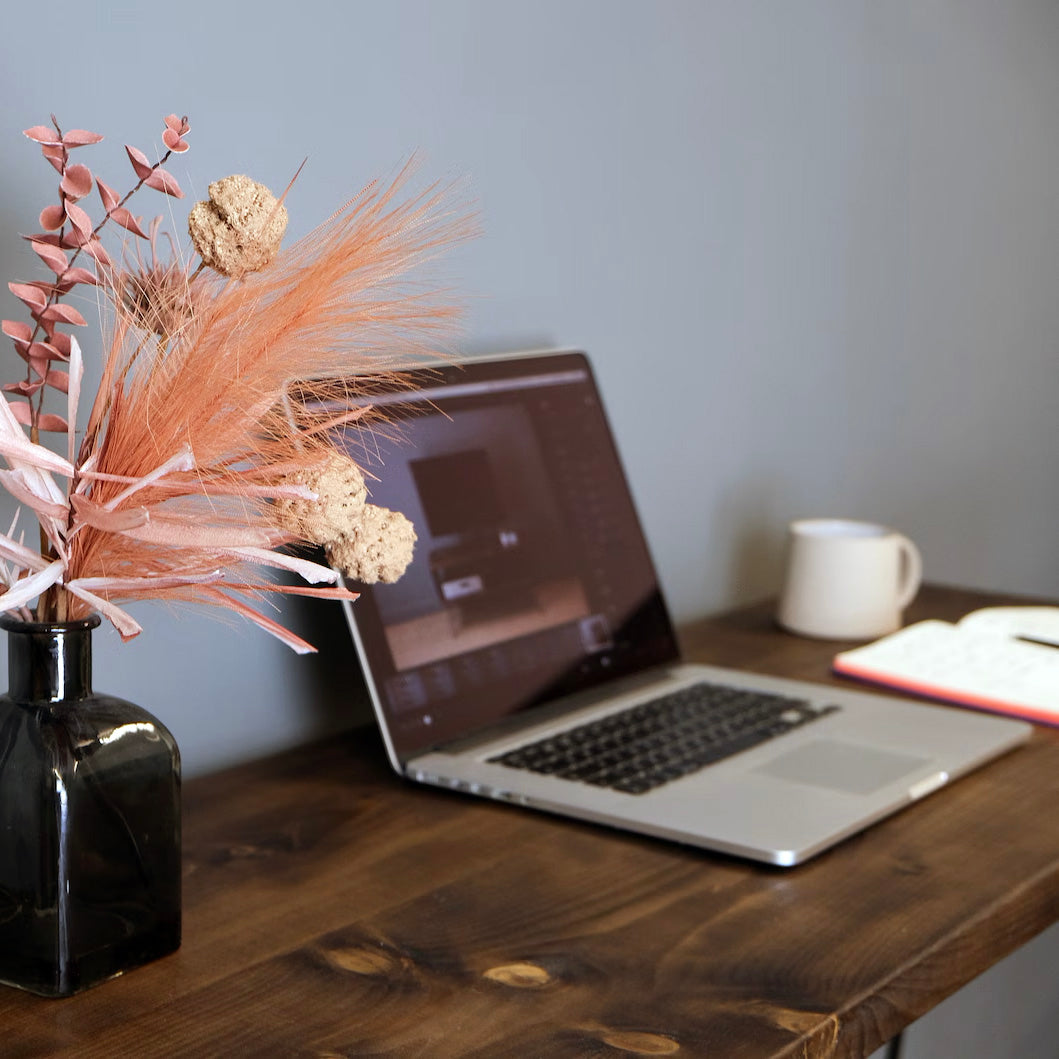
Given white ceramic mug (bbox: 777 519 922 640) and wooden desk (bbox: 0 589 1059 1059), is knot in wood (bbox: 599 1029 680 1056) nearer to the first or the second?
wooden desk (bbox: 0 589 1059 1059)

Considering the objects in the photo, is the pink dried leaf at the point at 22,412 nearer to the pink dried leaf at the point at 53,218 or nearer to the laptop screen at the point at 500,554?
the pink dried leaf at the point at 53,218

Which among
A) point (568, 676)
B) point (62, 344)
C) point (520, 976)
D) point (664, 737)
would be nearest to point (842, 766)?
point (664, 737)

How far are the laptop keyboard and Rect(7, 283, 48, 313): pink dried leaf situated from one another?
45 centimetres

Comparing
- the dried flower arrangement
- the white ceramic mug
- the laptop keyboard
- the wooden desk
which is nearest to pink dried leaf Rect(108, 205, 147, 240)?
the dried flower arrangement

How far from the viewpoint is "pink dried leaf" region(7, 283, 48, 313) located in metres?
0.59

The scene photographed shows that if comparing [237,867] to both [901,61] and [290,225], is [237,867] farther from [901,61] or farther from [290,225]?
[901,61]

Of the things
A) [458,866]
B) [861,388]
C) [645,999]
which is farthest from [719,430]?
[645,999]

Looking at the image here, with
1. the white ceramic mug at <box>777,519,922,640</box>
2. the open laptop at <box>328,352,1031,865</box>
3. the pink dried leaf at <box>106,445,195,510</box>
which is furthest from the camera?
the white ceramic mug at <box>777,519,922,640</box>

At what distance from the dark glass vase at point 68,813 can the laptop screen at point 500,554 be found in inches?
11.1

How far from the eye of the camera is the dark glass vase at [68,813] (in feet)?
1.97

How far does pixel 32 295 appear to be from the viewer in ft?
1.95

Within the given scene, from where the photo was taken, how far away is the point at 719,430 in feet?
4.51

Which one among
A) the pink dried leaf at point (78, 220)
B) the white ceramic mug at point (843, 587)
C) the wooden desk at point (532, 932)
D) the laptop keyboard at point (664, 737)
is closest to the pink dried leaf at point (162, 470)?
the pink dried leaf at point (78, 220)

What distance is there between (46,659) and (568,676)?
0.50m
